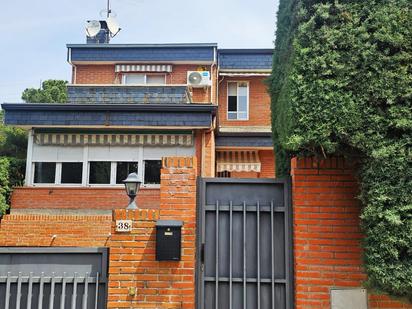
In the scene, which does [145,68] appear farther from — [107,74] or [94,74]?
[94,74]

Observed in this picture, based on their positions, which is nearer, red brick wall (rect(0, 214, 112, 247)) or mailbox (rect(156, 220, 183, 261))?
mailbox (rect(156, 220, 183, 261))

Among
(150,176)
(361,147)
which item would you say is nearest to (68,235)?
(150,176)

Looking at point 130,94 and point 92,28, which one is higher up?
point 92,28

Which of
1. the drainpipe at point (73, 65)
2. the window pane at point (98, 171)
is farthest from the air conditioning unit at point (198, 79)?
the window pane at point (98, 171)

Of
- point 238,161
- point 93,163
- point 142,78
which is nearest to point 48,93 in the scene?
point 142,78

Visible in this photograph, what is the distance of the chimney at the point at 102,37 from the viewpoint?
21031 mm

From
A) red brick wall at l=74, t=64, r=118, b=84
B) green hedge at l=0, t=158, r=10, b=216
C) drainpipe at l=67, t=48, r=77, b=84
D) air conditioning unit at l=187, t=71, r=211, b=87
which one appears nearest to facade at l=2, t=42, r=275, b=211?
green hedge at l=0, t=158, r=10, b=216

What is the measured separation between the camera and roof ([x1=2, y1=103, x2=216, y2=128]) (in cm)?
1234

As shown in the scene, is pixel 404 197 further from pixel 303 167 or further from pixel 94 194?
pixel 94 194

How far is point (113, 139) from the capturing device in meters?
12.8

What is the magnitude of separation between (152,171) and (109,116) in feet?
7.66

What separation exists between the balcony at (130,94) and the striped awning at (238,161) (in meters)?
3.69

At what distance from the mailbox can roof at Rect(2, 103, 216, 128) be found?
25.6ft

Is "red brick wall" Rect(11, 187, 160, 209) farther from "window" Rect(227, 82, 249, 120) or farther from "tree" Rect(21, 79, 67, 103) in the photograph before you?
"tree" Rect(21, 79, 67, 103)
